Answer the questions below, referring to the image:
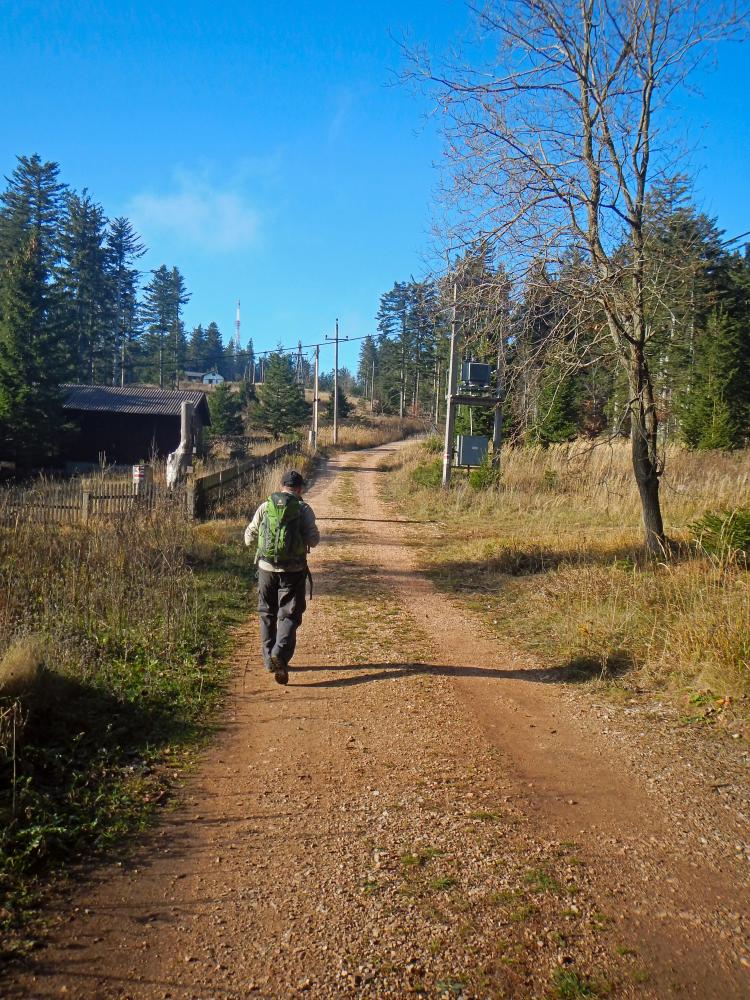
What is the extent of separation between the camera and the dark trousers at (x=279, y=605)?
238 inches

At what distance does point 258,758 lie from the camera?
15.0ft

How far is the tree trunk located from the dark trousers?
5.09 meters

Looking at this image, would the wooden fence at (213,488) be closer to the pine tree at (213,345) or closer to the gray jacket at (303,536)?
the gray jacket at (303,536)

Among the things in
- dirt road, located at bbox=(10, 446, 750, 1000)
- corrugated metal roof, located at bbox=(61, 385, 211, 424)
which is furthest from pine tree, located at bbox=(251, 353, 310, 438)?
dirt road, located at bbox=(10, 446, 750, 1000)

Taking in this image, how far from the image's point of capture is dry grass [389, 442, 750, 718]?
19.2 feet

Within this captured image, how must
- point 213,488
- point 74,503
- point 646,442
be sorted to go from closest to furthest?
1. point 646,442
2. point 74,503
3. point 213,488

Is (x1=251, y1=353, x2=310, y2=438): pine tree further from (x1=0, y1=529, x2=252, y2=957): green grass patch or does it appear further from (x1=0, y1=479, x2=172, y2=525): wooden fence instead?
(x1=0, y1=529, x2=252, y2=957): green grass patch

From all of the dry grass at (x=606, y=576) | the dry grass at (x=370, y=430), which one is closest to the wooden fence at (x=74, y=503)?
the dry grass at (x=606, y=576)

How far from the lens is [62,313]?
38688 millimetres

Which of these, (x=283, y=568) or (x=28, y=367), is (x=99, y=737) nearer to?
(x=283, y=568)

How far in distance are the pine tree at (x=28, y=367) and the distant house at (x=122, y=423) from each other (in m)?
4.50

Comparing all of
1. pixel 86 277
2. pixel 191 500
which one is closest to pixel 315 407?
pixel 86 277

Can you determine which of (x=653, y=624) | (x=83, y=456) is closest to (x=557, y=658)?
(x=653, y=624)

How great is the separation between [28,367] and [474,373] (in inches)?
911
